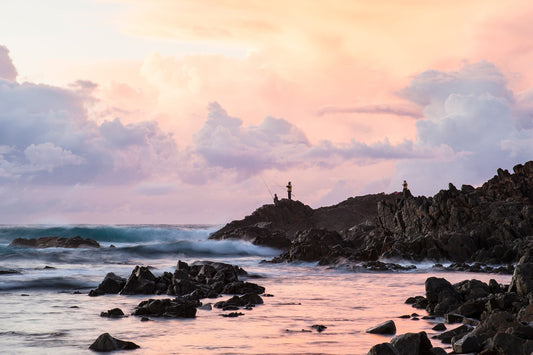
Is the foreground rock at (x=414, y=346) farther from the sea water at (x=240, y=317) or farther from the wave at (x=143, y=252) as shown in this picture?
the wave at (x=143, y=252)

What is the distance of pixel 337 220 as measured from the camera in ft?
280

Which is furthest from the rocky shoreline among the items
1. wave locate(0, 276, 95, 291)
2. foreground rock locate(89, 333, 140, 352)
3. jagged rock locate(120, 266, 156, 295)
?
wave locate(0, 276, 95, 291)

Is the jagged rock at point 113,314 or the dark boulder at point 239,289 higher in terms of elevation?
the dark boulder at point 239,289

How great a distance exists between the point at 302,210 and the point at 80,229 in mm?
51514

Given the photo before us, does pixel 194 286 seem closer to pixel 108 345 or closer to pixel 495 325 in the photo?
pixel 108 345

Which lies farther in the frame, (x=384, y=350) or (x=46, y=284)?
(x=46, y=284)

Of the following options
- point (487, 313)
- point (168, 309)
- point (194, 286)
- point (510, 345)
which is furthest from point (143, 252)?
point (510, 345)

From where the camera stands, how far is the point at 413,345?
12.0m

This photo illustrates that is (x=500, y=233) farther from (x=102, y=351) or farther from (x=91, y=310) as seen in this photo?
(x=102, y=351)

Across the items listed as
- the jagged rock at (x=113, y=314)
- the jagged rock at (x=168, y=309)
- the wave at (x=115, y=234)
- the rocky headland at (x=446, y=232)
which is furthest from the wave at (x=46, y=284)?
the wave at (x=115, y=234)

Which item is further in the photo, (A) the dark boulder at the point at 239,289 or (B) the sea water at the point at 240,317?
(A) the dark boulder at the point at 239,289

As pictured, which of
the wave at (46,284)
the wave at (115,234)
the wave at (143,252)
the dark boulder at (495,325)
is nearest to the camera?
the dark boulder at (495,325)

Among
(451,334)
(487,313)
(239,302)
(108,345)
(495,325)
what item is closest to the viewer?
(495,325)

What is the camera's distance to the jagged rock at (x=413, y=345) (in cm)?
1198
